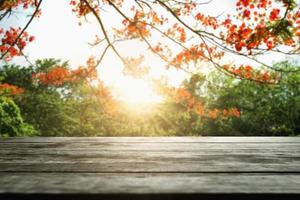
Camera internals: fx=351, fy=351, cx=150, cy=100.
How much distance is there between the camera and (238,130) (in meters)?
20.0

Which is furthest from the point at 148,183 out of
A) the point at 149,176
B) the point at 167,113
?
the point at 167,113

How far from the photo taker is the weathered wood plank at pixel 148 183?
102 centimetres

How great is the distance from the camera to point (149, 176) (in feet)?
3.99

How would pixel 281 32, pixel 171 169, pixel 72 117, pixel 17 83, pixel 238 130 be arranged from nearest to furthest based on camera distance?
pixel 171 169
pixel 281 32
pixel 72 117
pixel 238 130
pixel 17 83

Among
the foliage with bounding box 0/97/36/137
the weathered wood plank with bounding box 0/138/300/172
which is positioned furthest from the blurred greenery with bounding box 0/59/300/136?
the weathered wood plank with bounding box 0/138/300/172

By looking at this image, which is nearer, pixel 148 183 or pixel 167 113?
pixel 148 183

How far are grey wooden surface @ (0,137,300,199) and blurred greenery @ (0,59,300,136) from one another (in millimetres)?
11433

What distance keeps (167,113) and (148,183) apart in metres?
18.1

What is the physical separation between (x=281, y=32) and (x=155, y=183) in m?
4.72

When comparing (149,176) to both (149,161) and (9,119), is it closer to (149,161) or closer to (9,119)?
(149,161)

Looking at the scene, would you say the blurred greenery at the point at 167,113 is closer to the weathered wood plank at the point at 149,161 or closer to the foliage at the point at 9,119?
the foliage at the point at 9,119

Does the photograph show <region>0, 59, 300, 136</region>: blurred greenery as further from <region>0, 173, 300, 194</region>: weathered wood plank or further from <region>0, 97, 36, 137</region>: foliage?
<region>0, 173, 300, 194</region>: weathered wood plank
